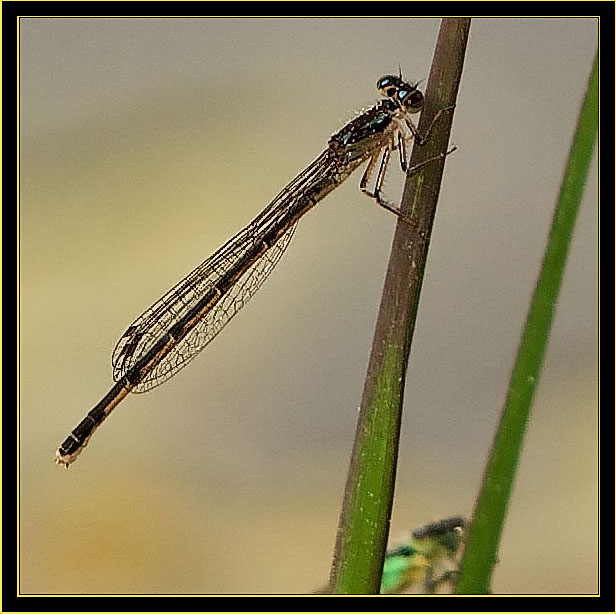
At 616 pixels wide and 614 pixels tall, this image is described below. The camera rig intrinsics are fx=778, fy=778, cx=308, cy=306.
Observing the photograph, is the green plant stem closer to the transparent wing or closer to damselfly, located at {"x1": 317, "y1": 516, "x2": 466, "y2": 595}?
damselfly, located at {"x1": 317, "y1": 516, "x2": 466, "y2": 595}

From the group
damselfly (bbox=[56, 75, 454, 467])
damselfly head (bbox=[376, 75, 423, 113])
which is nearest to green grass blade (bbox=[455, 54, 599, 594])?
damselfly head (bbox=[376, 75, 423, 113])

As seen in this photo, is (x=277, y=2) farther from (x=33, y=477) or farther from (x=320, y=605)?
(x=33, y=477)

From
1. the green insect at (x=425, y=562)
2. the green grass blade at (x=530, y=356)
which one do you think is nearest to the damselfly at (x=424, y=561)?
the green insect at (x=425, y=562)

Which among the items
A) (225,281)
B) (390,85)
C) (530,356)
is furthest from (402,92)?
(530,356)

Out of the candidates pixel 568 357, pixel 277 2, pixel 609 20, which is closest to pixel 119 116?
pixel 568 357

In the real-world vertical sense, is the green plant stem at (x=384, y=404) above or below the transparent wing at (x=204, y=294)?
below

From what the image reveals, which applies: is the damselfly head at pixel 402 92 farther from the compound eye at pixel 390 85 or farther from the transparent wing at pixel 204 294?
the transparent wing at pixel 204 294

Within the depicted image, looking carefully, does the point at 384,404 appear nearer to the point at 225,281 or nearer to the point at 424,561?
the point at 424,561
